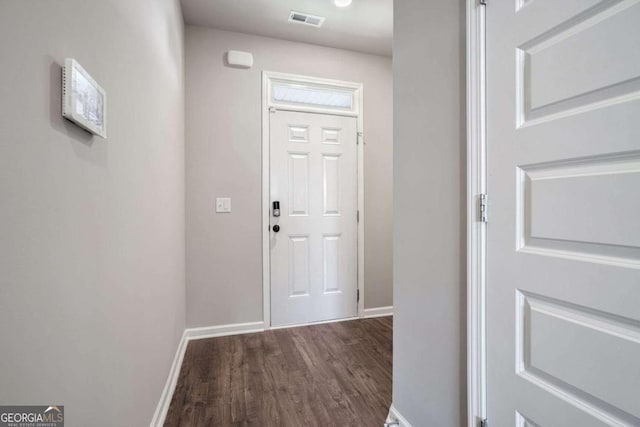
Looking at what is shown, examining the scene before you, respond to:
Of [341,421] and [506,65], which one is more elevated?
[506,65]

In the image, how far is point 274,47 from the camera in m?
2.94

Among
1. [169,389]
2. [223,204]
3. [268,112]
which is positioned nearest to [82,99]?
[169,389]

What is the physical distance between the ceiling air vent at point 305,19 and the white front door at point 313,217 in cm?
78

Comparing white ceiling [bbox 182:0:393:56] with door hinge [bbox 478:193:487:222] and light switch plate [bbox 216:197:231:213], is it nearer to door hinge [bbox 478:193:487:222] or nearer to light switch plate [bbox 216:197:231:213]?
light switch plate [bbox 216:197:231:213]

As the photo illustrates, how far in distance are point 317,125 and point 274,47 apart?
84cm

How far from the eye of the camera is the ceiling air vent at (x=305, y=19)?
8.42 feet

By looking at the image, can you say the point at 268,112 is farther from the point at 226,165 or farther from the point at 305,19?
the point at 305,19

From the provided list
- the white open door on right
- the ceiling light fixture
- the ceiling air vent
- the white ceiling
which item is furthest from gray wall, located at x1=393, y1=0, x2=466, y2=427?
the ceiling air vent

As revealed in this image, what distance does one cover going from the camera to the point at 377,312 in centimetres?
330

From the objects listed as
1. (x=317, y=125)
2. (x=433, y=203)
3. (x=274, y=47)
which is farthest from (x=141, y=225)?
(x=274, y=47)

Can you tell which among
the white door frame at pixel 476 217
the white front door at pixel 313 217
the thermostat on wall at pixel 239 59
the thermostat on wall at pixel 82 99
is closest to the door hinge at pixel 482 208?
the white door frame at pixel 476 217

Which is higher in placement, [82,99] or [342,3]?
[342,3]

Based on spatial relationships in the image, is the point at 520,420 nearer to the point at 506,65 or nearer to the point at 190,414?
the point at 506,65

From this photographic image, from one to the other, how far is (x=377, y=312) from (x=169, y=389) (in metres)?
2.12
